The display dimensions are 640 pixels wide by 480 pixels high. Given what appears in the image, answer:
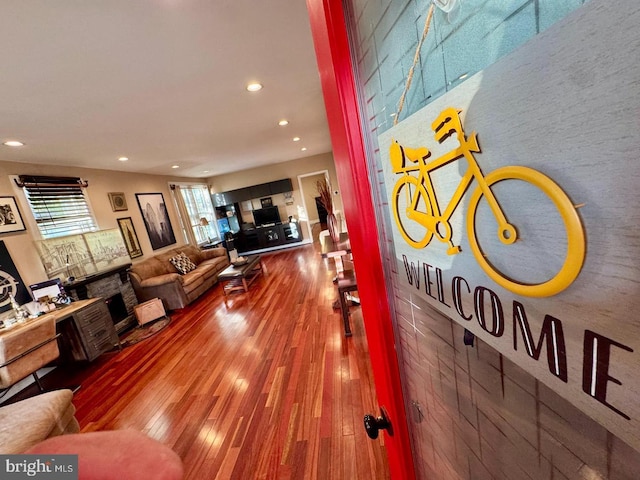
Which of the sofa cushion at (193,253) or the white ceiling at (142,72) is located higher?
the white ceiling at (142,72)

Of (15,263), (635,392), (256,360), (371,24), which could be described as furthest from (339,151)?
(15,263)

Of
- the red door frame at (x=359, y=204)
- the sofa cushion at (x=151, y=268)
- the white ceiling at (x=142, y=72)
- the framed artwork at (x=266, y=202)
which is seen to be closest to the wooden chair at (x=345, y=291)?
the red door frame at (x=359, y=204)

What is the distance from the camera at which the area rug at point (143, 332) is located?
351cm

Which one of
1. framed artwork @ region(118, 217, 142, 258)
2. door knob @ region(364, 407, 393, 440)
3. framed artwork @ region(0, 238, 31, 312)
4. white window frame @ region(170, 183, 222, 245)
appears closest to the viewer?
door knob @ region(364, 407, 393, 440)

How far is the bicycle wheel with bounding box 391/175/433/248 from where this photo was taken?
441 mm

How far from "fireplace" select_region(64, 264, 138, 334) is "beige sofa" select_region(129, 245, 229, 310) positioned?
0.17 metres

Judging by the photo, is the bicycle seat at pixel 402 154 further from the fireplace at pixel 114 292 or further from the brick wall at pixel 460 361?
the fireplace at pixel 114 292

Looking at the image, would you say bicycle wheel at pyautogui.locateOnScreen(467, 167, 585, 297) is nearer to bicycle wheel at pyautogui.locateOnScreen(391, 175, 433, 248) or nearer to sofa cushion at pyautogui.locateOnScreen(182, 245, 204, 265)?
bicycle wheel at pyautogui.locateOnScreen(391, 175, 433, 248)

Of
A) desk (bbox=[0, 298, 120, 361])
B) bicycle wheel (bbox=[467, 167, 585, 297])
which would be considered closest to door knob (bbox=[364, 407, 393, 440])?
bicycle wheel (bbox=[467, 167, 585, 297])

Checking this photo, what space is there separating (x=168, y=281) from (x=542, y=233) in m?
4.90

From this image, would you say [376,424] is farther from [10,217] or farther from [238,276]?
[10,217]

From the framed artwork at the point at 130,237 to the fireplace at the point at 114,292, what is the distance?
1.85ft

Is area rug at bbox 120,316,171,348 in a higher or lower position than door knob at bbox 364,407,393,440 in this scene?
lower

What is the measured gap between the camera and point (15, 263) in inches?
117
